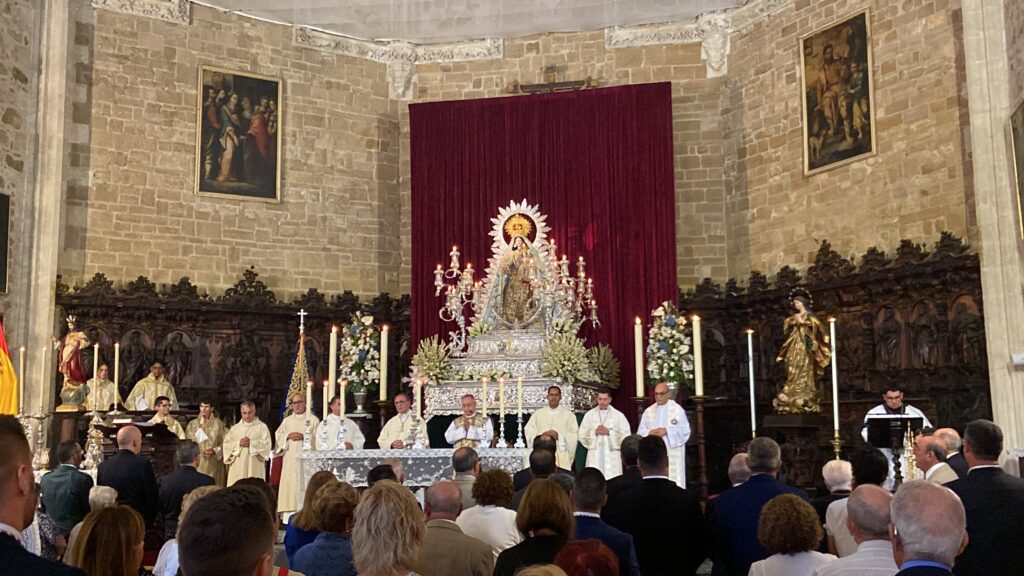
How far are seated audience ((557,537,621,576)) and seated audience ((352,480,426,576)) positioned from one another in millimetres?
674

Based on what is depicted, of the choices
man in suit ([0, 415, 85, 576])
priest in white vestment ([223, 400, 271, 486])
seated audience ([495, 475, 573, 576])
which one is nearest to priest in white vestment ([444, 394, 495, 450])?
priest in white vestment ([223, 400, 271, 486])

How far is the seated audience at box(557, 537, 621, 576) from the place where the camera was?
4074 mm

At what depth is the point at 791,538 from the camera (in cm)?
446

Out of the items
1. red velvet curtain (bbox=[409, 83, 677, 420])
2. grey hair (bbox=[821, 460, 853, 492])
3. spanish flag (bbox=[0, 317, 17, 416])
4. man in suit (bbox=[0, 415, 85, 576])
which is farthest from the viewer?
red velvet curtain (bbox=[409, 83, 677, 420])

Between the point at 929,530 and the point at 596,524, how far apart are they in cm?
180

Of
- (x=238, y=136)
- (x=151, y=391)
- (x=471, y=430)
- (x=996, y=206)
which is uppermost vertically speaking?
(x=238, y=136)

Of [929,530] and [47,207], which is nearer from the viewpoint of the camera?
[929,530]

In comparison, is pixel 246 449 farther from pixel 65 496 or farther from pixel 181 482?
pixel 65 496

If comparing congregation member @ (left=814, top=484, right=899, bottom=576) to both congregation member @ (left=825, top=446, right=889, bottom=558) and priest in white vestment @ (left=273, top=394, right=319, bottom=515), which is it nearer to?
congregation member @ (left=825, top=446, right=889, bottom=558)

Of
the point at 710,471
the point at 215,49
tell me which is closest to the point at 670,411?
the point at 710,471

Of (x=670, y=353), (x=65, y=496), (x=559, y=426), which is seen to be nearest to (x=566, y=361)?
(x=559, y=426)

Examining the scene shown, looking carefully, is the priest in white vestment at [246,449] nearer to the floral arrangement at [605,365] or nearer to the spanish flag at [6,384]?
the spanish flag at [6,384]

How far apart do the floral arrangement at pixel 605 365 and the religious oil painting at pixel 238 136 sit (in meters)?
5.97

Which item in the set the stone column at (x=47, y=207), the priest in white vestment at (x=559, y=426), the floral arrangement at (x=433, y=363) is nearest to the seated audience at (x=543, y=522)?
the priest in white vestment at (x=559, y=426)
